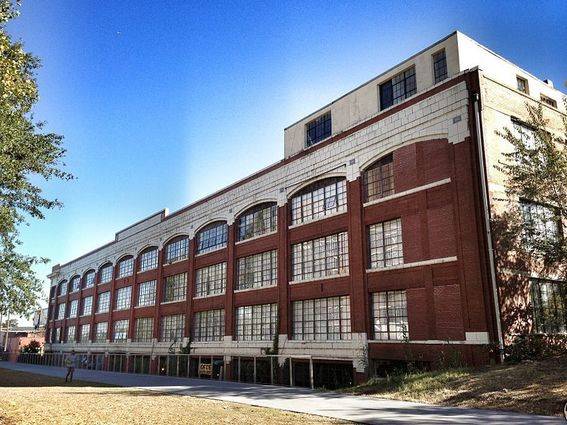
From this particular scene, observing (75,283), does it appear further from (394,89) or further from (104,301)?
(394,89)

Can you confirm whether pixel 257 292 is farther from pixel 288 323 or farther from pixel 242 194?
pixel 242 194

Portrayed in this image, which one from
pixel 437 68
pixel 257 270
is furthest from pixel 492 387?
pixel 257 270

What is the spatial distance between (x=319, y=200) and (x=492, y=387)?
598 inches

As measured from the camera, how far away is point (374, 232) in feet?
82.5

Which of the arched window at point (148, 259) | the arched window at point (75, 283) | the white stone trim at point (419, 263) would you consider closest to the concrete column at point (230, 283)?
the white stone trim at point (419, 263)

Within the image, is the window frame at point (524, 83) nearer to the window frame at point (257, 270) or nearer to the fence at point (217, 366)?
the window frame at point (257, 270)

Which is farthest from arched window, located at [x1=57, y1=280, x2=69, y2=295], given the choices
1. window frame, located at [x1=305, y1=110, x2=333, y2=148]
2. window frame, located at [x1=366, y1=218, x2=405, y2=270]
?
window frame, located at [x1=366, y1=218, x2=405, y2=270]

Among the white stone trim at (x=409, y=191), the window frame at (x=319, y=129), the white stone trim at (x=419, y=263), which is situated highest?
the window frame at (x=319, y=129)

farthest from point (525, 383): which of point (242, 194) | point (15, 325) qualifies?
point (15, 325)

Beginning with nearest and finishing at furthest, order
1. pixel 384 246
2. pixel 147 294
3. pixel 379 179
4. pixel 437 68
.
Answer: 1. pixel 437 68
2. pixel 384 246
3. pixel 379 179
4. pixel 147 294

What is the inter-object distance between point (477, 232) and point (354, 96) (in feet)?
37.1

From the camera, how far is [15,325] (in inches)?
4803

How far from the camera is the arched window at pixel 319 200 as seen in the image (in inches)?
1090

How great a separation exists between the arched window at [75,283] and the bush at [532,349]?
55444mm
